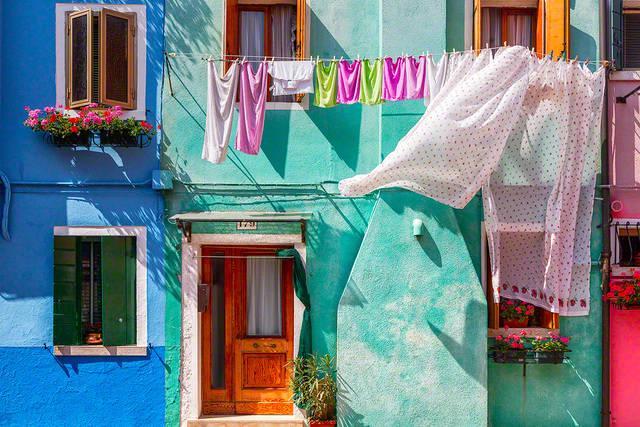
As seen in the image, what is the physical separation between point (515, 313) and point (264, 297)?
3381mm

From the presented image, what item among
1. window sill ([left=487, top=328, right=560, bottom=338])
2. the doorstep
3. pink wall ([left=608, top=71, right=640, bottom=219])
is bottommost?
the doorstep

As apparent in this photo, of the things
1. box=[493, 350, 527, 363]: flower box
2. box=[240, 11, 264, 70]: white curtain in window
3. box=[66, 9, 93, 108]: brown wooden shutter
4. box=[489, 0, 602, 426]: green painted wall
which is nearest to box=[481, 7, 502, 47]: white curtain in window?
box=[489, 0, 602, 426]: green painted wall

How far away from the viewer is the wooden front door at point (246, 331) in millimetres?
10188

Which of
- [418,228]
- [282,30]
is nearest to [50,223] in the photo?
[282,30]

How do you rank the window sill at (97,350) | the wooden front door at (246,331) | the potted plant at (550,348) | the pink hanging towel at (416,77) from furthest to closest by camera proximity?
the wooden front door at (246,331), the window sill at (97,350), the potted plant at (550,348), the pink hanging towel at (416,77)

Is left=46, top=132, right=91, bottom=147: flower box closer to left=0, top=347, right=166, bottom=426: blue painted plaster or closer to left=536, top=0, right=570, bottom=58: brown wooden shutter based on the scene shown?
left=0, top=347, right=166, bottom=426: blue painted plaster

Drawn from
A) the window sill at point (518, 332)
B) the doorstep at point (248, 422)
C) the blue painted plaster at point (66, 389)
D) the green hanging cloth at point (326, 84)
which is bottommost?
the doorstep at point (248, 422)

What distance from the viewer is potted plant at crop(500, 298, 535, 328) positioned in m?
9.91

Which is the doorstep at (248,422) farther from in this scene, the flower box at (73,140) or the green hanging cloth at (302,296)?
the flower box at (73,140)

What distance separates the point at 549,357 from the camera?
967cm

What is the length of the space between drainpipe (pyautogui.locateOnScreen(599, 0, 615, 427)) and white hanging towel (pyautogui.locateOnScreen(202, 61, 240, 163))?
16.0 feet

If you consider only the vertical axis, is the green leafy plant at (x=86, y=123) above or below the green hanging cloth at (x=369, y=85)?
below

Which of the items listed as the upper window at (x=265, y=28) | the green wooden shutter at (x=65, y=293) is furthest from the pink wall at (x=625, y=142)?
the green wooden shutter at (x=65, y=293)

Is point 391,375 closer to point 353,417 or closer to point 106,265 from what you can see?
point 353,417
